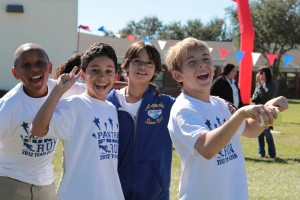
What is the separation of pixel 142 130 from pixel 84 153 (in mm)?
562

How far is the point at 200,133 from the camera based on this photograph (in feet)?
8.17

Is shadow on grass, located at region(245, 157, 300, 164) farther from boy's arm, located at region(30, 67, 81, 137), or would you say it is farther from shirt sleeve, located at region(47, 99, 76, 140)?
boy's arm, located at region(30, 67, 81, 137)

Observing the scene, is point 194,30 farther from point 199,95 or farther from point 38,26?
point 199,95

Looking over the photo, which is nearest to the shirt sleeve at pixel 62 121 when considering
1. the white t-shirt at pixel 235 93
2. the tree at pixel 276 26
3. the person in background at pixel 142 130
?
the person in background at pixel 142 130

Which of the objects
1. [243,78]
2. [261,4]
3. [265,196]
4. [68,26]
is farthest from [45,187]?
[261,4]

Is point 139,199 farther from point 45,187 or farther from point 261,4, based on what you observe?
point 261,4

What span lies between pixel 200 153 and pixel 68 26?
2147cm

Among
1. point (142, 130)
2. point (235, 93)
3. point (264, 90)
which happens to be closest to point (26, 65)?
point (142, 130)

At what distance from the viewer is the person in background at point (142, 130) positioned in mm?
3385

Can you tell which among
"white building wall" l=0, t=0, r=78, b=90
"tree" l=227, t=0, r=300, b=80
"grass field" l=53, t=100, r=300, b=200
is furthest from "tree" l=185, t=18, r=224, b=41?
"grass field" l=53, t=100, r=300, b=200

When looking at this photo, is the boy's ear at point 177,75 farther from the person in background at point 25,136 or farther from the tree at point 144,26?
the tree at point 144,26

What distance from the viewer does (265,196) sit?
6.55 metres

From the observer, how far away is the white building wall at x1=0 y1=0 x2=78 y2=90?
2288 cm

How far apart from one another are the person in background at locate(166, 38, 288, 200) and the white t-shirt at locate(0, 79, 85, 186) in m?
1.15
